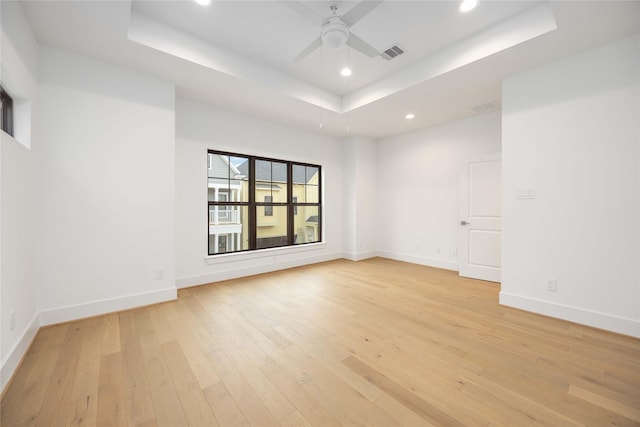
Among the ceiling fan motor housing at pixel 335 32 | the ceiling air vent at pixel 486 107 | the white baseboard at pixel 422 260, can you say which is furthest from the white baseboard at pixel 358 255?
the ceiling fan motor housing at pixel 335 32

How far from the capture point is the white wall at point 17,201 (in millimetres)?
1828

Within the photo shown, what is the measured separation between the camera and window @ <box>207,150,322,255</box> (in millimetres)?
4410

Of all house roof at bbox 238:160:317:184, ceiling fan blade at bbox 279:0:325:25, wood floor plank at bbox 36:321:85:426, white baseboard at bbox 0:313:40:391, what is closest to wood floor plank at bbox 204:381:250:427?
wood floor plank at bbox 36:321:85:426

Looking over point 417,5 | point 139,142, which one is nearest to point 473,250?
point 417,5

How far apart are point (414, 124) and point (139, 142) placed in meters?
4.61

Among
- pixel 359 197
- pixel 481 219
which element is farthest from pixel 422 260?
pixel 359 197

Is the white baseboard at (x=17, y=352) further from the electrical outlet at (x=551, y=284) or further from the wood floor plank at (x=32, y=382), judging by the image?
the electrical outlet at (x=551, y=284)

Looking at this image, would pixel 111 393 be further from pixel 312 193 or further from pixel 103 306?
pixel 312 193

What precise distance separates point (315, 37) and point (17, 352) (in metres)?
3.95

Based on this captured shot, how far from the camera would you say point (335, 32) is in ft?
7.62

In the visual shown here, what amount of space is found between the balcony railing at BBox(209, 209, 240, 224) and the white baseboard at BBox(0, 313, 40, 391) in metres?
2.29

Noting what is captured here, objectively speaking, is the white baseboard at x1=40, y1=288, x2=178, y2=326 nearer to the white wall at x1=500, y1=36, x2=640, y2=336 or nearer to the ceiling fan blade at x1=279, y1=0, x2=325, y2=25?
the ceiling fan blade at x1=279, y1=0, x2=325, y2=25

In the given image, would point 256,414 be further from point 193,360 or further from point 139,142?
point 139,142

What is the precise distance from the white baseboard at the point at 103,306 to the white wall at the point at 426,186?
4.53m
